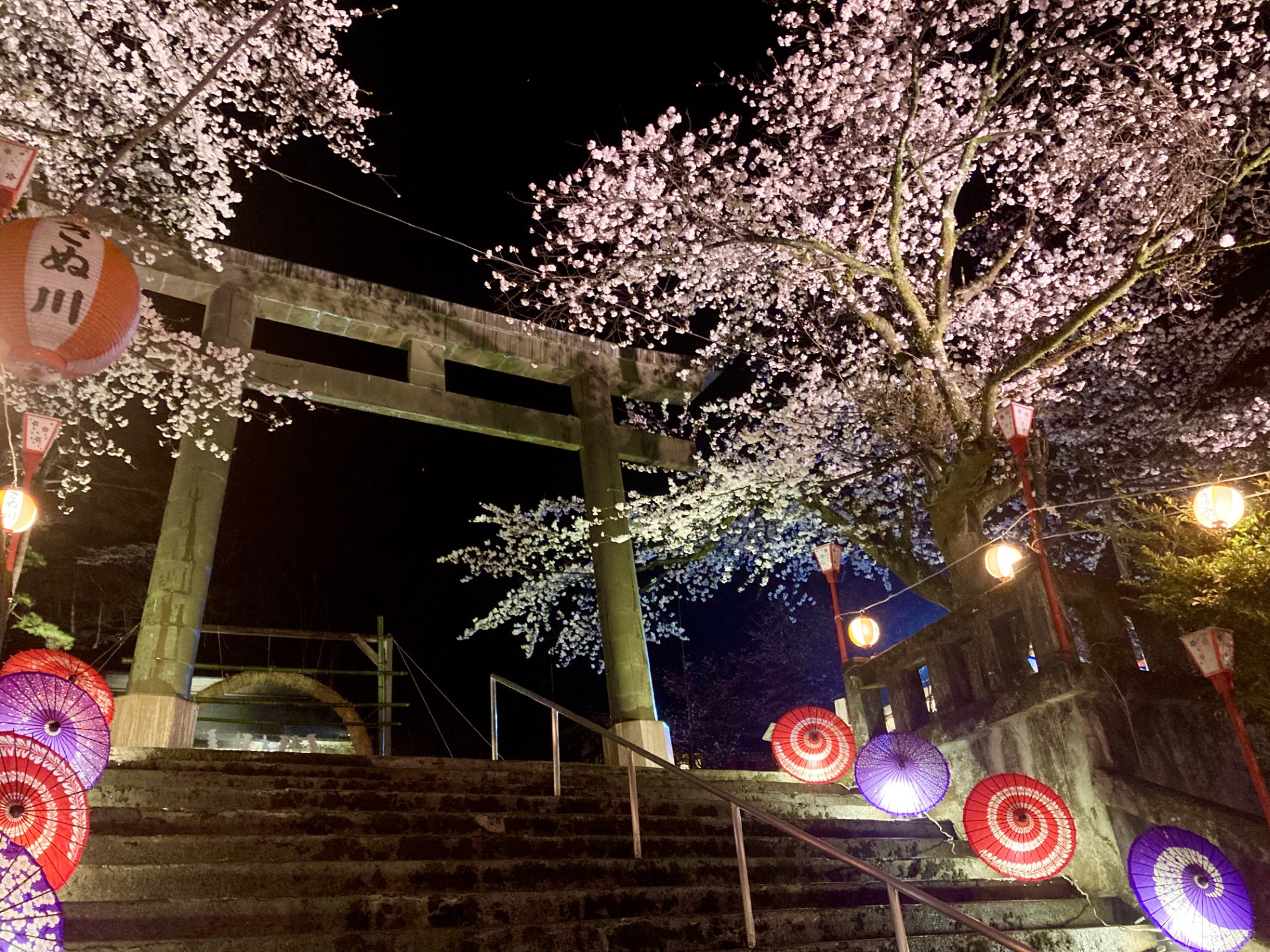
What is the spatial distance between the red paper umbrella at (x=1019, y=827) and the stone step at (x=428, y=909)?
0.33m

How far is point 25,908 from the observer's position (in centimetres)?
318

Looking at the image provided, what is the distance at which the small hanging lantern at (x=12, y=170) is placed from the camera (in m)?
6.25

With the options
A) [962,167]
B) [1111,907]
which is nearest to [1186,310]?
[962,167]

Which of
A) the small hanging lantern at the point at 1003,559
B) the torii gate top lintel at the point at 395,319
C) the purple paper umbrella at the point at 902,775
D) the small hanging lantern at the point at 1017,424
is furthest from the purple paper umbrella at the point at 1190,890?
the torii gate top lintel at the point at 395,319

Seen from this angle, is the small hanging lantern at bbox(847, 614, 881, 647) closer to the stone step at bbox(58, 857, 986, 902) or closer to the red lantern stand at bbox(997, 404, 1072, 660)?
the red lantern stand at bbox(997, 404, 1072, 660)

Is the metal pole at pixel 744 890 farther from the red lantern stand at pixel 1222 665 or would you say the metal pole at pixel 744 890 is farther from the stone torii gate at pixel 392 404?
the stone torii gate at pixel 392 404

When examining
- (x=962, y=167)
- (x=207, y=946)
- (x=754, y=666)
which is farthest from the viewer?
(x=754, y=666)

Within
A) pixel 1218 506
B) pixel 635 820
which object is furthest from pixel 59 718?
pixel 1218 506

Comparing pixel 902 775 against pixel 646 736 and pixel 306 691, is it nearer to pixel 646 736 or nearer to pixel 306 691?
pixel 646 736

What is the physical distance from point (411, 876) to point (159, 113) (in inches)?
329

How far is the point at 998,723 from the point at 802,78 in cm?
882

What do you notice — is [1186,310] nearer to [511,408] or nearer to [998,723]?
[998,723]

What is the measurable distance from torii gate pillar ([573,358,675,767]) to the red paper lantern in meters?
7.00

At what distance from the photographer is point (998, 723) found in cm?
745
